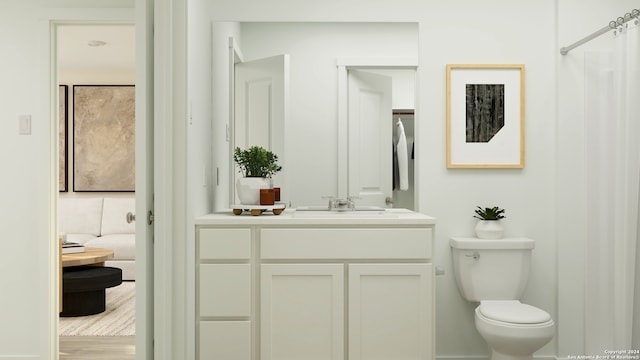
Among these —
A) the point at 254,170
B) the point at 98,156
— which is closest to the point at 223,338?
the point at 254,170

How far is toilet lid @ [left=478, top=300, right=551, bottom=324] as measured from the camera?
2.62m

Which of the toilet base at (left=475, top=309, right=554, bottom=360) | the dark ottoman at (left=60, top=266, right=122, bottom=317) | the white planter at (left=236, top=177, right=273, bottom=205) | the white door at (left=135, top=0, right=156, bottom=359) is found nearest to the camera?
the white door at (left=135, top=0, right=156, bottom=359)

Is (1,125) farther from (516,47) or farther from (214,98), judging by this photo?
(516,47)

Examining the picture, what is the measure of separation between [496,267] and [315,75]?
144 cm

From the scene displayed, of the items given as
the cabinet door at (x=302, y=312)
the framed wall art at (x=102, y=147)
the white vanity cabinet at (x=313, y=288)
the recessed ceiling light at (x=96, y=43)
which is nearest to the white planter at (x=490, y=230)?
the white vanity cabinet at (x=313, y=288)

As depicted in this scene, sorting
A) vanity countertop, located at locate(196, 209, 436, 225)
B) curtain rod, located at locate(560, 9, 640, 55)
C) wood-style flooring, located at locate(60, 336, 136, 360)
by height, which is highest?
curtain rod, located at locate(560, 9, 640, 55)

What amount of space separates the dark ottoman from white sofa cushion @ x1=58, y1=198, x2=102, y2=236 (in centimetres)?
178

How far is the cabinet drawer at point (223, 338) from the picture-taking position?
264 cm

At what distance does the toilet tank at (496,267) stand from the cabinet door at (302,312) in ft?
2.67

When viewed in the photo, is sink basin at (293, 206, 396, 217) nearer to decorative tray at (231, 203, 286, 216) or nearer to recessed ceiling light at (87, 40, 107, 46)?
decorative tray at (231, 203, 286, 216)

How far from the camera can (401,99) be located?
319 centimetres

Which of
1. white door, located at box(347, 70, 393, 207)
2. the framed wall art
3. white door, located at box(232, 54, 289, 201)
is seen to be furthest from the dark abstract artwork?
the framed wall art

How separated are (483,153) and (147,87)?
1.87 metres

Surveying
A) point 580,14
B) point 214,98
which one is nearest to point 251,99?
point 214,98
